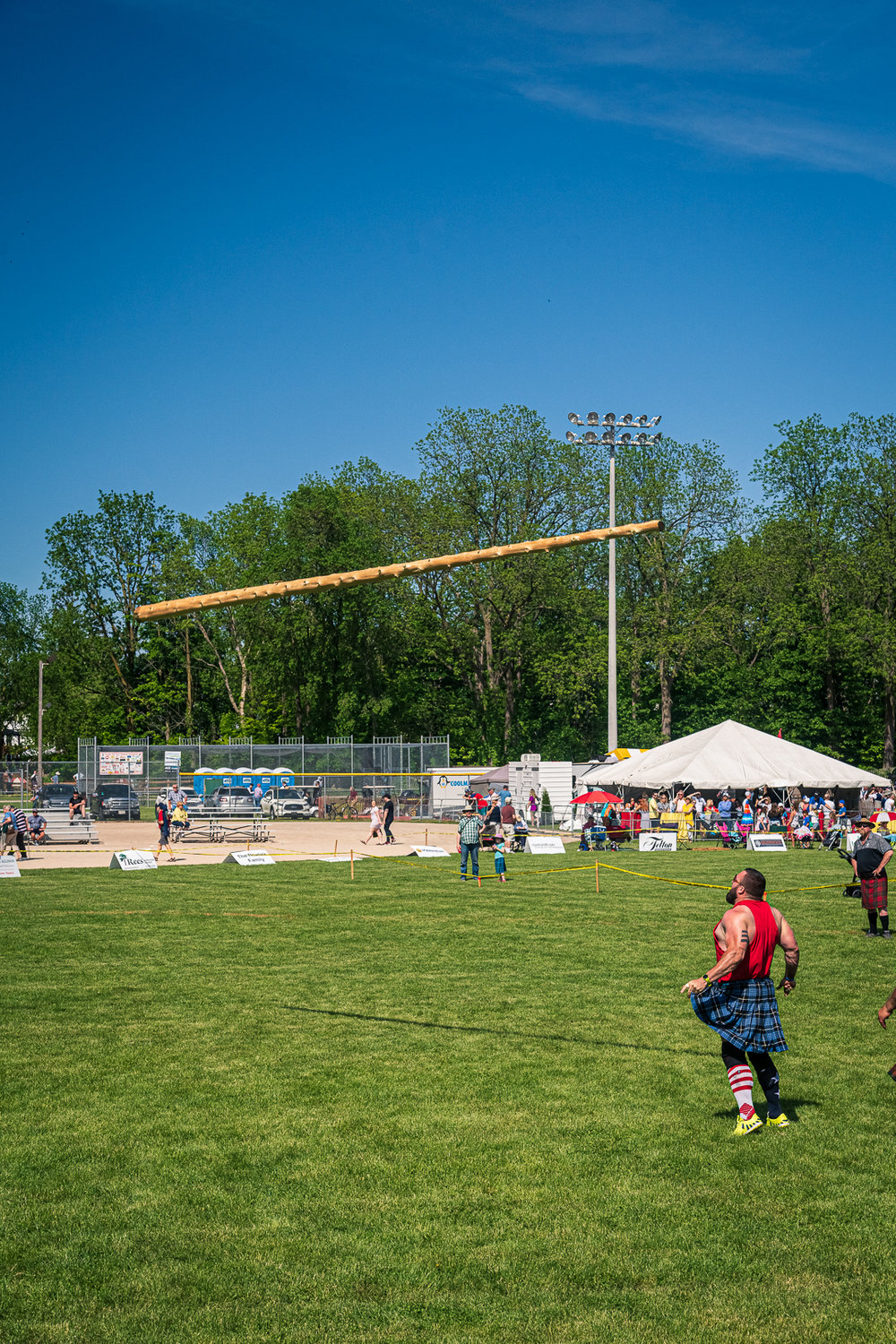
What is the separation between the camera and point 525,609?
60375 millimetres

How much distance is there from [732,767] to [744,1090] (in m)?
31.9

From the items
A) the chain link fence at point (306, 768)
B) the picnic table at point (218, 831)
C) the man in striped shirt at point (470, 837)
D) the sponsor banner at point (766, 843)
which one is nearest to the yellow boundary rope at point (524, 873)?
the man in striped shirt at point (470, 837)

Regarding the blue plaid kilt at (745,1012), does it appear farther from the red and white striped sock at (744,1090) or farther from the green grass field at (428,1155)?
the green grass field at (428,1155)

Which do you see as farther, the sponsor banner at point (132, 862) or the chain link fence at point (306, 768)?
the chain link fence at point (306, 768)

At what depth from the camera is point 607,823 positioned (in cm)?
3409

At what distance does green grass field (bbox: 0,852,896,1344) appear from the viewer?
5117 mm

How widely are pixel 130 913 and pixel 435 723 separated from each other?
152 ft

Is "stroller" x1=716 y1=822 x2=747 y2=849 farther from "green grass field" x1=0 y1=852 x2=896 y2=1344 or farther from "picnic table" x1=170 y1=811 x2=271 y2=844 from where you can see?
"green grass field" x1=0 y1=852 x2=896 y2=1344

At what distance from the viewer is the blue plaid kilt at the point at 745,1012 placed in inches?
297

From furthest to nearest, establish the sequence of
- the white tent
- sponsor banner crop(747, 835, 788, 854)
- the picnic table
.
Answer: the white tent, the picnic table, sponsor banner crop(747, 835, 788, 854)

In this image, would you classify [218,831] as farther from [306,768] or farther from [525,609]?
[525,609]

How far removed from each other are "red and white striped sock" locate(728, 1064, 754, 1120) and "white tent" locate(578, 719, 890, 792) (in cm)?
3077

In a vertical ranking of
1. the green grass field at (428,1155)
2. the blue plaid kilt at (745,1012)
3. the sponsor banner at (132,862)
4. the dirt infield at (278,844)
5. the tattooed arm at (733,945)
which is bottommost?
the dirt infield at (278,844)

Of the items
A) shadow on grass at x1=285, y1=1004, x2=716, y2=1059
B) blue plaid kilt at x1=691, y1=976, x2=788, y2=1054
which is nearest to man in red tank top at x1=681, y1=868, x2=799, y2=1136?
blue plaid kilt at x1=691, y1=976, x2=788, y2=1054
